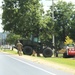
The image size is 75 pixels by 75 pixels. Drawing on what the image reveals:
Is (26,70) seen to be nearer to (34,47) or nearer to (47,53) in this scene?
(47,53)

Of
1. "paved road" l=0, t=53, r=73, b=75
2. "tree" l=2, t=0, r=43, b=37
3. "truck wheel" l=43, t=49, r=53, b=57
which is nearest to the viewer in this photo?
"paved road" l=0, t=53, r=73, b=75

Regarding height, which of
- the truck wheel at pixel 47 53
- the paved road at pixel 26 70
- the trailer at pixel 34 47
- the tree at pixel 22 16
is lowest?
the paved road at pixel 26 70

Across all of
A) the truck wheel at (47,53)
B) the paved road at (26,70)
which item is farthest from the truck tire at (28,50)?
the paved road at (26,70)

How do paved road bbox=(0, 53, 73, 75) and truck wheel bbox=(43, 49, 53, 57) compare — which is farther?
truck wheel bbox=(43, 49, 53, 57)

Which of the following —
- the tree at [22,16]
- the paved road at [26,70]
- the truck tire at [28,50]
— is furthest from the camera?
Result: the tree at [22,16]

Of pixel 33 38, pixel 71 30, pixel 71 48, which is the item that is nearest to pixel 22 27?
pixel 33 38

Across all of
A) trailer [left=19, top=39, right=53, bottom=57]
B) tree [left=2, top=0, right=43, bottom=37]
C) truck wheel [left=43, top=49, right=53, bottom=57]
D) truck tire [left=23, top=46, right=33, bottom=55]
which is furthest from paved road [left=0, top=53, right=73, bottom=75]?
tree [left=2, top=0, right=43, bottom=37]

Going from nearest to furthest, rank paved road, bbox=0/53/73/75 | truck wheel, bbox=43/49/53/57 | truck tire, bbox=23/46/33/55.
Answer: paved road, bbox=0/53/73/75
truck wheel, bbox=43/49/53/57
truck tire, bbox=23/46/33/55

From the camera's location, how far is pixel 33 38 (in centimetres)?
4950

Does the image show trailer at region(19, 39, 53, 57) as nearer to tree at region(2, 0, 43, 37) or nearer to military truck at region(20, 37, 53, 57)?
military truck at region(20, 37, 53, 57)

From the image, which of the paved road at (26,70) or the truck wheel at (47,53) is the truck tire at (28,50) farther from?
the paved road at (26,70)

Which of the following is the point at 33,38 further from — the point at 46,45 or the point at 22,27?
the point at 22,27

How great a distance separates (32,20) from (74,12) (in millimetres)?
38585

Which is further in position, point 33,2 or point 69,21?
point 69,21
